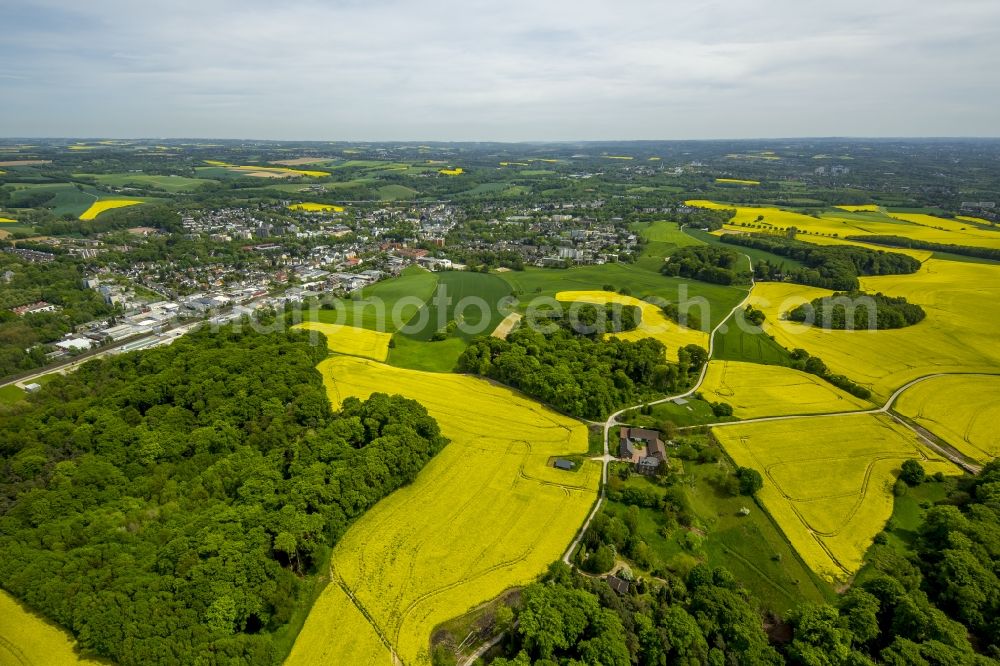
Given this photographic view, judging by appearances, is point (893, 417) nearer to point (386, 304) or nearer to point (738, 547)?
point (738, 547)

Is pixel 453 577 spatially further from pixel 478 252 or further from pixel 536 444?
pixel 478 252

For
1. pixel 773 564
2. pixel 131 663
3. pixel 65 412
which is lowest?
pixel 773 564

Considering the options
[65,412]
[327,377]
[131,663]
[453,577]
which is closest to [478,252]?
[327,377]

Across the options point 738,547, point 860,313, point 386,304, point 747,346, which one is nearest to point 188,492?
point 738,547

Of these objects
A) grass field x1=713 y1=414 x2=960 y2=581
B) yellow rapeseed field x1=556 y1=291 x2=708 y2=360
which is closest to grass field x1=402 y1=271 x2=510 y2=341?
yellow rapeseed field x1=556 y1=291 x2=708 y2=360

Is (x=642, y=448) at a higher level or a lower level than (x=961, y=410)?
lower

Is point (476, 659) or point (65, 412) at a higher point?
point (65, 412)
